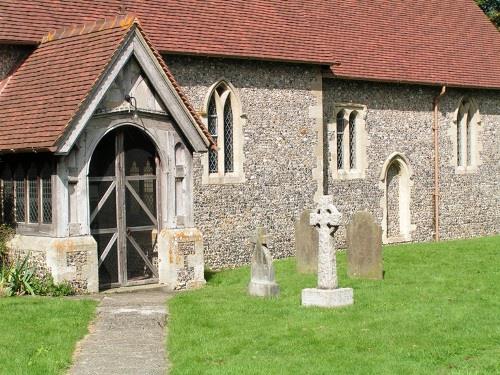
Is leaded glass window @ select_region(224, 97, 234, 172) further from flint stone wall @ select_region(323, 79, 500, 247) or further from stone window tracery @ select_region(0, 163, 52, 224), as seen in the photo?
stone window tracery @ select_region(0, 163, 52, 224)

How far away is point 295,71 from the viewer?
21.7 metres

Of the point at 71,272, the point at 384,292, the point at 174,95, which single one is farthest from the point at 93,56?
the point at 384,292

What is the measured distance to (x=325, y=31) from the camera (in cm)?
2447

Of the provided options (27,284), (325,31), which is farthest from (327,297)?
(325,31)

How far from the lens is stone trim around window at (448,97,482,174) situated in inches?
1080

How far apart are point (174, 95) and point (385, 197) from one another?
37.2 feet

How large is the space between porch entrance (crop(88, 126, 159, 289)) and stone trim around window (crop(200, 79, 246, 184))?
13.2ft

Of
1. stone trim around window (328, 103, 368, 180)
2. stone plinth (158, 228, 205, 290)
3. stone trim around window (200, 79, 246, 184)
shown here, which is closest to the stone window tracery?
stone plinth (158, 228, 205, 290)

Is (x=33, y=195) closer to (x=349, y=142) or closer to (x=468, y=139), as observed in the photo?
(x=349, y=142)

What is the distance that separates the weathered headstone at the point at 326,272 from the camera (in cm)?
1277

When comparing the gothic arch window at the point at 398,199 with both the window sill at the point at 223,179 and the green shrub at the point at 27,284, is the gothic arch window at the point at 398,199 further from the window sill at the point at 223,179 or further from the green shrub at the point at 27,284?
the green shrub at the point at 27,284

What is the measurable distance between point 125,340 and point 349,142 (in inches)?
576

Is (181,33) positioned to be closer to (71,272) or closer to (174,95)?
(174,95)

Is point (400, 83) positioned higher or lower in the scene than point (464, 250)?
higher
